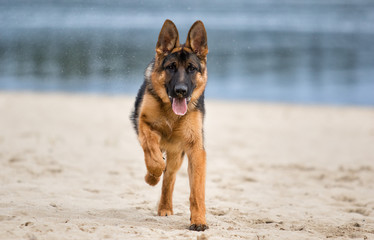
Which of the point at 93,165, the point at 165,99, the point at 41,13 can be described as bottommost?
the point at 93,165

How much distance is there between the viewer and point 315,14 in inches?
1291

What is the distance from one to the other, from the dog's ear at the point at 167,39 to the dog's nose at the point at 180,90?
1.64 feet

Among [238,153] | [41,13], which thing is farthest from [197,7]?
[238,153]

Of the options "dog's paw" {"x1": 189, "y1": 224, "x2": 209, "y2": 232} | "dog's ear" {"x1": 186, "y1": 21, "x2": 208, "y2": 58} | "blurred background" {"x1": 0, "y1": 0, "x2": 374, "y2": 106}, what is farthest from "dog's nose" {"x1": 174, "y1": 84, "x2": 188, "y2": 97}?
"blurred background" {"x1": 0, "y1": 0, "x2": 374, "y2": 106}

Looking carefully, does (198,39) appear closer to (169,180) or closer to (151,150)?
(151,150)

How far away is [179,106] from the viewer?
14.4 feet

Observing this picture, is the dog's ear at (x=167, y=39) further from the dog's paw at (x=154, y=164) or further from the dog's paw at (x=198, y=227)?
the dog's paw at (x=198, y=227)

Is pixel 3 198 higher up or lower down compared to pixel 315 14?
lower down

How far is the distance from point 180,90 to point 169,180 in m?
1.12

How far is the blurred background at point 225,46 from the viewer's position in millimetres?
18531

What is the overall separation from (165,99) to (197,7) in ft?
105

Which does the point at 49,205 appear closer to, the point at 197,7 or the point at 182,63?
the point at 182,63

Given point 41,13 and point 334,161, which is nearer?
point 334,161

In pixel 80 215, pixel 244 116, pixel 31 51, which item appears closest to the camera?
pixel 80 215
